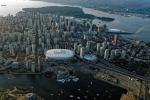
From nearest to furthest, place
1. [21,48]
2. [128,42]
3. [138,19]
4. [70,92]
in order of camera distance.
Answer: [70,92] < [21,48] < [128,42] < [138,19]

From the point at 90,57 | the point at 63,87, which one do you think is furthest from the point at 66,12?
the point at 63,87

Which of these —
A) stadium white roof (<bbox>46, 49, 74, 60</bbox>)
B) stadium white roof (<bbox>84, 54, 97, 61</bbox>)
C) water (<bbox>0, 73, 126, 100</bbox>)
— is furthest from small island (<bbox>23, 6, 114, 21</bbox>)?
water (<bbox>0, 73, 126, 100</bbox>)

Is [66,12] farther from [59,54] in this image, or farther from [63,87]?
[63,87]

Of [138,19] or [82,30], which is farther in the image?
[138,19]

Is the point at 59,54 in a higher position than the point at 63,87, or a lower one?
higher

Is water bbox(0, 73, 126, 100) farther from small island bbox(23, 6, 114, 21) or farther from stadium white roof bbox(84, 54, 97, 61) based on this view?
small island bbox(23, 6, 114, 21)

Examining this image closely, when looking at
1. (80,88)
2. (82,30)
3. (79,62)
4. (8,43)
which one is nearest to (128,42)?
(82,30)

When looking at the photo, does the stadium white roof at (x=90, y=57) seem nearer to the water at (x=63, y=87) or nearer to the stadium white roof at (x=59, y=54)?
the stadium white roof at (x=59, y=54)

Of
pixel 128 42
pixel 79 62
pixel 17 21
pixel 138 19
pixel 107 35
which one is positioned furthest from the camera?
pixel 138 19

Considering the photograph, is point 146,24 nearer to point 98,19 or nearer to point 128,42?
point 98,19
